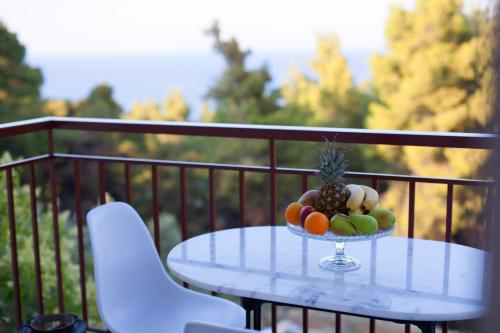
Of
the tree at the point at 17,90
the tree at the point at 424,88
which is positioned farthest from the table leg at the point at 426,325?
the tree at the point at 17,90

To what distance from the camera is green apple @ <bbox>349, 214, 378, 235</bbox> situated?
1.88 metres

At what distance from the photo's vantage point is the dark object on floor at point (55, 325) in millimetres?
2744

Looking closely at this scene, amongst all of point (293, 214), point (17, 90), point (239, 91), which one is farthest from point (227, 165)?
point (239, 91)

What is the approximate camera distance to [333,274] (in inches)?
76.1

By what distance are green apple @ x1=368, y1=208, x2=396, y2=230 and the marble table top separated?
13 cm

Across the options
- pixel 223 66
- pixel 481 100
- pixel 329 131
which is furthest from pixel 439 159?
pixel 481 100

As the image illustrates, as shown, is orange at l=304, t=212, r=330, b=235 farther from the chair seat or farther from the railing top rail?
the railing top rail

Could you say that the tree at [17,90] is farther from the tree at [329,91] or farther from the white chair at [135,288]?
the white chair at [135,288]

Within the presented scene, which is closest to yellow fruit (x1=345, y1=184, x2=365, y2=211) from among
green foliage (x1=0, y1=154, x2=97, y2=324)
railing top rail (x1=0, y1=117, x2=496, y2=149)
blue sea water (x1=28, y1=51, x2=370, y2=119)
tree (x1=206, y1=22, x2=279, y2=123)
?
railing top rail (x1=0, y1=117, x2=496, y2=149)

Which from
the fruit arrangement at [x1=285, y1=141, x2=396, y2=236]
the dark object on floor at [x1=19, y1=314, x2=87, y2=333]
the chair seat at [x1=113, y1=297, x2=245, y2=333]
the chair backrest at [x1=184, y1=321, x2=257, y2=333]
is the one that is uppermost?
the fruit arrangement at [x1=285, y1=141, x2=396, y2=236]

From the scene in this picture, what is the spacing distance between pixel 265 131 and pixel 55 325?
47.7 inches

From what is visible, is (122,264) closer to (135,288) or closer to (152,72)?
(135,288)

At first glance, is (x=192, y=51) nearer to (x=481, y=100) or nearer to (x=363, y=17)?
(x=363, y=17)

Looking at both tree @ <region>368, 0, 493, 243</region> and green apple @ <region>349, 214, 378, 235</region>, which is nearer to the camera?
green apple @ <region>349, 214, 378, 235</region>
